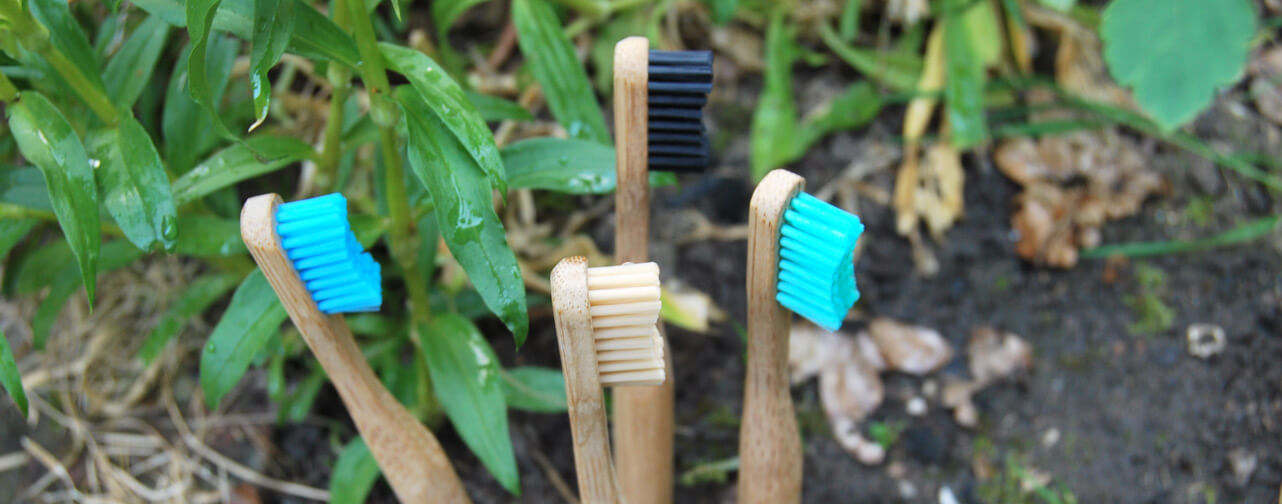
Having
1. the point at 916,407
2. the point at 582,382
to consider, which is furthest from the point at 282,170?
the point at 916,407

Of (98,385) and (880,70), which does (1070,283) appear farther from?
(98,385)

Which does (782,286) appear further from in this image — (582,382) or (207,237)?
(207,237)

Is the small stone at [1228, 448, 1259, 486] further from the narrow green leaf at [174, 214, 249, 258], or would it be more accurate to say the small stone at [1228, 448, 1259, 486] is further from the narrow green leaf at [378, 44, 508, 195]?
the narrow green leaf at [174, 214, 249, 258]

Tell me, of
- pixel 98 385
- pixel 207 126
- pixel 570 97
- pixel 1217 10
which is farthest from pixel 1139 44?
pixel 98 385

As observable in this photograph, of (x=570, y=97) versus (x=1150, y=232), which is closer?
(x=570, y=97)

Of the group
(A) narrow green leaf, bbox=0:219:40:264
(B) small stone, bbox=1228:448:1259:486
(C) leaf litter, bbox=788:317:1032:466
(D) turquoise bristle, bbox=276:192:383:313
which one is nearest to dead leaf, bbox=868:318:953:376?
(C) leaf litter, bbox=788:317:1032:466

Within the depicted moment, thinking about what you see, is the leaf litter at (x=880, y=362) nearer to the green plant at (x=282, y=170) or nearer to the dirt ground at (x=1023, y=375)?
the dirt ground at (x=1023, y=375)

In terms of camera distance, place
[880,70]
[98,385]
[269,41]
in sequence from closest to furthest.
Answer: [269,41]
[98,385]
[880,70]

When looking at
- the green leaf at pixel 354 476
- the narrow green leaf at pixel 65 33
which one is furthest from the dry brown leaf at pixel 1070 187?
the narrow green leaf at pixel 65 33
